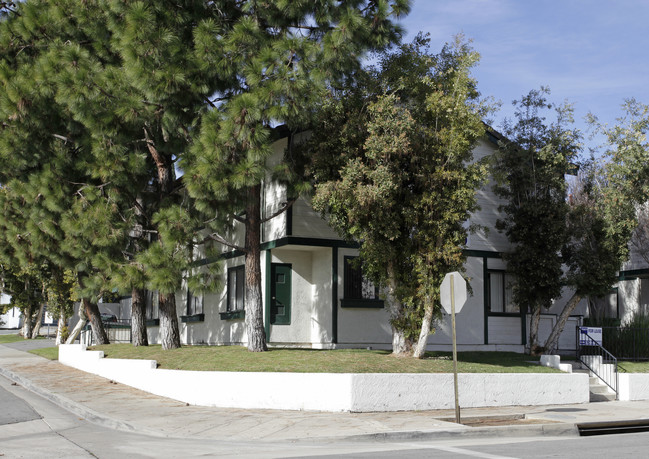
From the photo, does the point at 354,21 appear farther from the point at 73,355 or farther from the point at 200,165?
the point at 73,355

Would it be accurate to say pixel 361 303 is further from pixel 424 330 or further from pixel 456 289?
pixel 456 289

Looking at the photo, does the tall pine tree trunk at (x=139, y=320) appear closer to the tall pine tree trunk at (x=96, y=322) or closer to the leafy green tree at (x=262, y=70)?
the tall pine tree trunk at (x=96, y=322)

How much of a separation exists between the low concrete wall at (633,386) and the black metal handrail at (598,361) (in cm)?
19

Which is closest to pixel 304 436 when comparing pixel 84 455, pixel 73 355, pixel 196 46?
pixel 84 455

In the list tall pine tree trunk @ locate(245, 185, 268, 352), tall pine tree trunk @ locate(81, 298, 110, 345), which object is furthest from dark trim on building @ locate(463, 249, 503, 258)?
tall pine tree trunk @ locate(81, 298, 110, 345)

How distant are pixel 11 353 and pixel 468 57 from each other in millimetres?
23411

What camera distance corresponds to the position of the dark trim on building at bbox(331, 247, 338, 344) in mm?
20391

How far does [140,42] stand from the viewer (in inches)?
597

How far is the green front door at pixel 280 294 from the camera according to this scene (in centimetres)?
2058

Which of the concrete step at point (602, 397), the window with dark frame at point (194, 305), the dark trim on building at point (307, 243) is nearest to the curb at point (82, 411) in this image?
the window with dark frame at point (194, 305)

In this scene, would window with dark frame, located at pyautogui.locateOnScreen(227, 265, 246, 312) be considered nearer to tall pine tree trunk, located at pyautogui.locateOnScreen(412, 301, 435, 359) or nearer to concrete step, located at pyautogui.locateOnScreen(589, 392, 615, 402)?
tall pine tree trunk, located at pyautogui.locateOnScreen(412, 301, 435, 359)

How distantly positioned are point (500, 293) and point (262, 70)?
1181 centimetres

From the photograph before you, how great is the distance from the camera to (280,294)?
20734 mm

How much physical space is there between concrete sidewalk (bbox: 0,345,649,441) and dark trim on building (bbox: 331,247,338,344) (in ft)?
19.3
